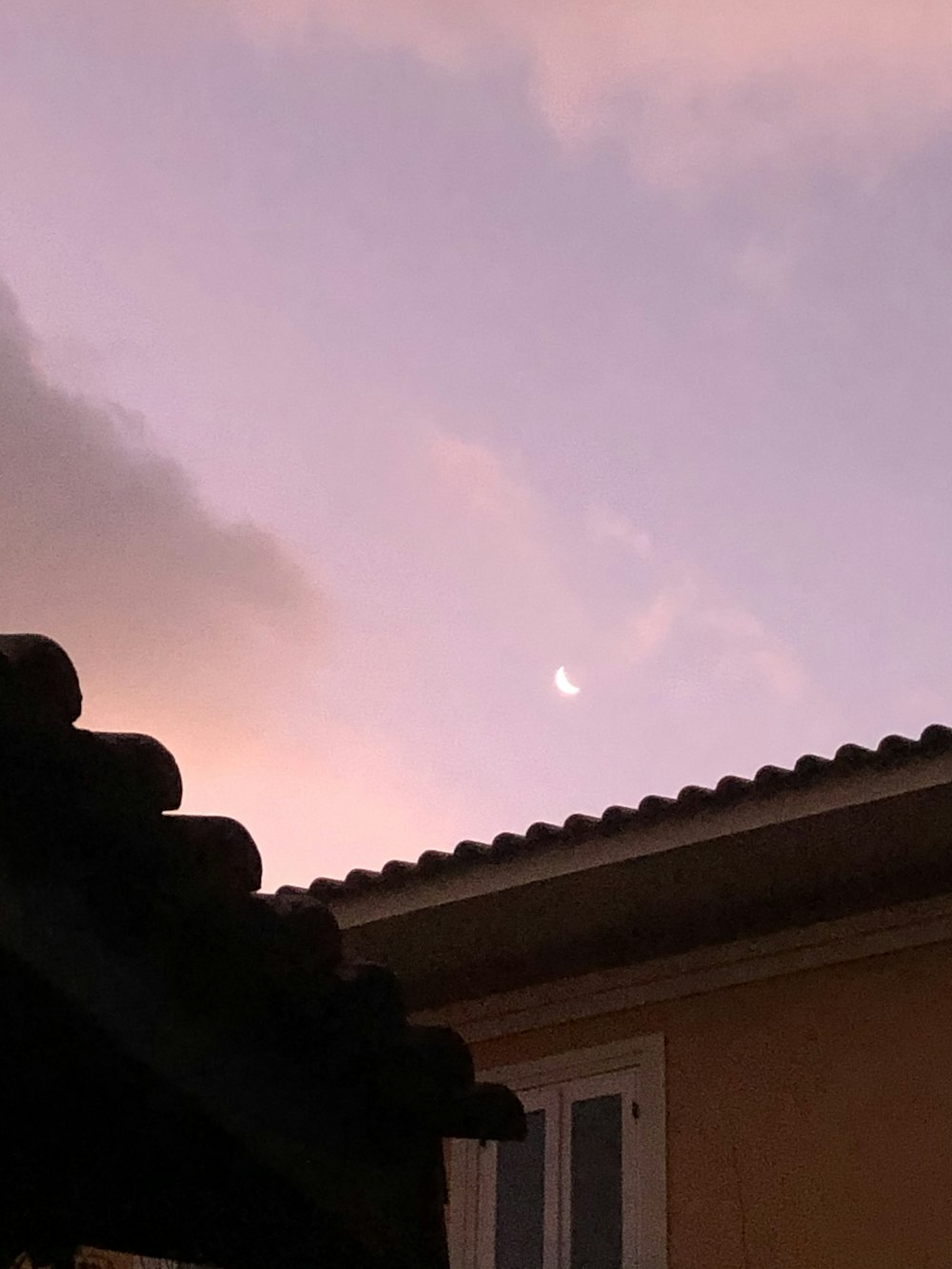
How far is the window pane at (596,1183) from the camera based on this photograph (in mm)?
7027

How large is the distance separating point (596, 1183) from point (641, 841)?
5.55ft

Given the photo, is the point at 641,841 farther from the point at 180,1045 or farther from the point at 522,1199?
the point at 180,1045

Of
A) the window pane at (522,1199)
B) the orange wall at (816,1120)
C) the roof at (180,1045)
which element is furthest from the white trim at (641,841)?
the roof at (180,1045)

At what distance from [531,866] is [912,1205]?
2.24 metres

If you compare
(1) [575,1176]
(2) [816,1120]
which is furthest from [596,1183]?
(2) [816,1120]

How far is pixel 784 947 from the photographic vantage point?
24.2 ft

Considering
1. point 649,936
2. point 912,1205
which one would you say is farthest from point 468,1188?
point 912,1205

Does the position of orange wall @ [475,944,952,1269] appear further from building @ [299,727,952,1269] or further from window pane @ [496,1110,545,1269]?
window pane @ [496,1110,545,1269]

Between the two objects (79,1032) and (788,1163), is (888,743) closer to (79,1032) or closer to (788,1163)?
(788,1163)

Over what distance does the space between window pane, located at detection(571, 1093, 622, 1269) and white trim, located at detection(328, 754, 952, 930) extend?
4.03 feet

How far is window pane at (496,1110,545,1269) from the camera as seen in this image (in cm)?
725

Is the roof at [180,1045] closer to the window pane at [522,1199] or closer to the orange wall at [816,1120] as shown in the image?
the orange wall at [816,1120]

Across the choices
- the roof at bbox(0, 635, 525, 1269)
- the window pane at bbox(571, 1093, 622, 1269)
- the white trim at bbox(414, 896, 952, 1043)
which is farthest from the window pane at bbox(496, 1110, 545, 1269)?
the roof at bbox(0, 635, 525, 1269)

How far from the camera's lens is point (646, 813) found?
6.98m
